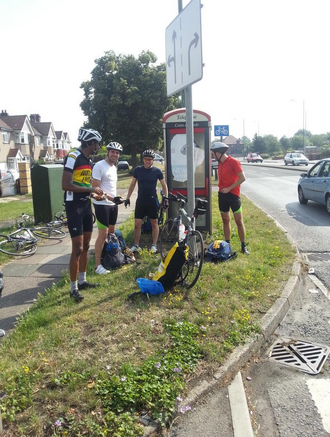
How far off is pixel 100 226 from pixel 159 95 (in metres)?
27.8

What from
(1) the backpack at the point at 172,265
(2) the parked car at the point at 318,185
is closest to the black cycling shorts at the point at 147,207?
(1) the backpack at the point at 172,265

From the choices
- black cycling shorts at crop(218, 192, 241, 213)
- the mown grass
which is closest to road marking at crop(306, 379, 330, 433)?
the mown grass

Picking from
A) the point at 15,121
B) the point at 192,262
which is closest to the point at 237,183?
the point at 192,262

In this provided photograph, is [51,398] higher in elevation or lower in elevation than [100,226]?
lower

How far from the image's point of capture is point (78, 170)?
175 inches

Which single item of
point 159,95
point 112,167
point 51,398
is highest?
point 159,95

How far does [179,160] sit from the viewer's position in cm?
750

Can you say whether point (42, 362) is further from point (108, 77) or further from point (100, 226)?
point (108, 77)

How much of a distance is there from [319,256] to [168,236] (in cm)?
282

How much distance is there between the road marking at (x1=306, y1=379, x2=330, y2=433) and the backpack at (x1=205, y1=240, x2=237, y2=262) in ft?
8.94

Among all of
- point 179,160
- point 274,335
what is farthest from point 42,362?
point 179,160

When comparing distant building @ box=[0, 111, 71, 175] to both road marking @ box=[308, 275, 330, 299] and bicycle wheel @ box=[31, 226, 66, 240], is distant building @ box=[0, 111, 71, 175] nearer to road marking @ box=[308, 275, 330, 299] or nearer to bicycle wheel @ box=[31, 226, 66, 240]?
bicycle wheel @ box=[31, 226, 66, 240]

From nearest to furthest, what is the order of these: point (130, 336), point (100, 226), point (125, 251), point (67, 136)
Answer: point (130, 336), point (100, 226), point (125, 251), point (67, 136)

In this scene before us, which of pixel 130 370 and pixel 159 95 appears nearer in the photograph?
pixel 130 370
